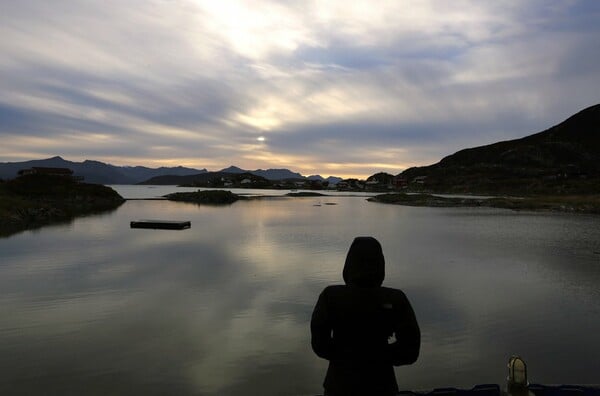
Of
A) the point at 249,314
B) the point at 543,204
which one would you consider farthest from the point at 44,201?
the point at 543,204

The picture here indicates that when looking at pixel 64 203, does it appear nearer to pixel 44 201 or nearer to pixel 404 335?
pixel 44 201

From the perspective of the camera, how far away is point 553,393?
7.64 metres

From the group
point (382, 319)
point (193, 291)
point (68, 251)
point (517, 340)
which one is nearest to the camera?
point (382, 319)

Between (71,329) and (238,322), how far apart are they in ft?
22.6

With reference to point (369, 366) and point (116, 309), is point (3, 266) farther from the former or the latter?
point (369, 366)

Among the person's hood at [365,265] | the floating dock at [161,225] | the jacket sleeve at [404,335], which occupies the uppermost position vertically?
the person's hood at [365,265]

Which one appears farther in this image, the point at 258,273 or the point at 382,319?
the point at 258,273

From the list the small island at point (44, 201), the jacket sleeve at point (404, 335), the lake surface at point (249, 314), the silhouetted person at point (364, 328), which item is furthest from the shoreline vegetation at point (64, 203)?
the jacket sleeve at point (404, 335)

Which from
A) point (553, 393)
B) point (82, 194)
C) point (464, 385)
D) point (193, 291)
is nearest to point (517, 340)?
point (464, 385)

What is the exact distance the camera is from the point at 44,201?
91500mm

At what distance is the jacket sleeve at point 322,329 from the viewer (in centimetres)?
425

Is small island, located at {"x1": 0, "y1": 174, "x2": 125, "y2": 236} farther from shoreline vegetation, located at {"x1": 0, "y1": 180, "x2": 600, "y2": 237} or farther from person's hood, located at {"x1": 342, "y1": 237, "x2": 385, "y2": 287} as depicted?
person's hood, located at {"x1": 342, "y1": 237, "x2": 385, "y2": 287}

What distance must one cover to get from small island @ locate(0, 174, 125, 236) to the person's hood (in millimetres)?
57846

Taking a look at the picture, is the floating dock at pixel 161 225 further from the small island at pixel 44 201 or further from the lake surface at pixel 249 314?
the lake surface at pixel 249 314
